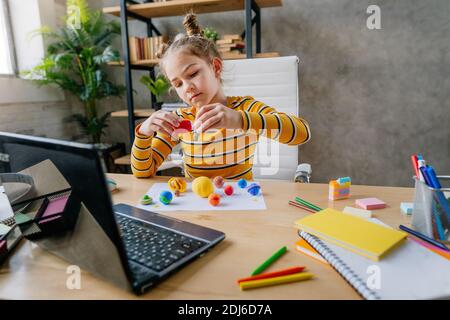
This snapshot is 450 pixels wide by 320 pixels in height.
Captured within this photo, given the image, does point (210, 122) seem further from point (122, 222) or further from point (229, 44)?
point (229, 44)

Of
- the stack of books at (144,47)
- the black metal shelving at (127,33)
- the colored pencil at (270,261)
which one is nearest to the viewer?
the colored pencil at (270,261)

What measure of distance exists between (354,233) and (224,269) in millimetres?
216

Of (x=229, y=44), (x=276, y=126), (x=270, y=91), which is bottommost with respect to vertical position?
(x=276, y=126)

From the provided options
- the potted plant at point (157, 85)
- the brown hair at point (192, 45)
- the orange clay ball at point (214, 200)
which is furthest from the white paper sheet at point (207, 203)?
the potted plant at point (157, 85)

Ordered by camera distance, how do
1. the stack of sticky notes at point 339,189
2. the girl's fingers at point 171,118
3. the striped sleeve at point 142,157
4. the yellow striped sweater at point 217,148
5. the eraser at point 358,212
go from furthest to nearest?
the yellow striped sweater at point 217,148 → the striped sleeve at point 142,157 → the girl's fingers at point 171,118 → the stack of sticky notes at point 339,189 → the eraser at point 358,212

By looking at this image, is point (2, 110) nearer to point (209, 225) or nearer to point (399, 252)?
point (209, 225)

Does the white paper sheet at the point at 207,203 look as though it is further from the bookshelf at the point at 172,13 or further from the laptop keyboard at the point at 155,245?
the bookshelf at the point at 172,13

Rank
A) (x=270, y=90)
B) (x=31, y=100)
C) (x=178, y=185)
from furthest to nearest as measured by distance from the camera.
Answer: (x=31, y=100) → (x=270, y=90) → (x=178, y=185)

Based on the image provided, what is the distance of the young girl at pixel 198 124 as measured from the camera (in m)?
0.85

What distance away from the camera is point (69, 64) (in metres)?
2.28

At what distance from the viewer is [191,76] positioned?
1001 mm

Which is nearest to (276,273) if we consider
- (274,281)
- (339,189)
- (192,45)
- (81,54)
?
(274,281)

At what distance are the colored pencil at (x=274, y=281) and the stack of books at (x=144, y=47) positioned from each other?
6.86ft
